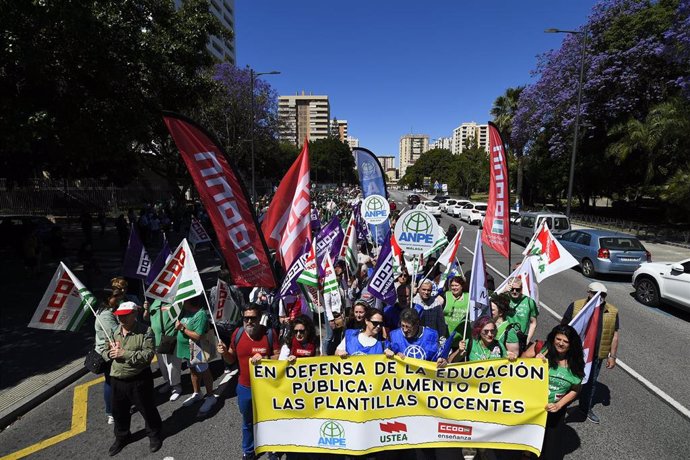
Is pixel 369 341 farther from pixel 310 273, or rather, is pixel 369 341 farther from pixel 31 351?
pixel 31 351

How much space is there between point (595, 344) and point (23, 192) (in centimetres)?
3180

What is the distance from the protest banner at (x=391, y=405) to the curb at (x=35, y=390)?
11.7 feet

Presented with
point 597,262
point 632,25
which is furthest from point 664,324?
point 632,25

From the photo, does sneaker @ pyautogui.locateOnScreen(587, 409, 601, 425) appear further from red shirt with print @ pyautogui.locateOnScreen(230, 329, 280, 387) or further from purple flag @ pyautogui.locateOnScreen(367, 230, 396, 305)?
red shirt with print @ pyautogui.locateOnScreen(230, 329, 280, 387)

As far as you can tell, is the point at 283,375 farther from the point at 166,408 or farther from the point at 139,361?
the point at 166,408

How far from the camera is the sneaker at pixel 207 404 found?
4862mm

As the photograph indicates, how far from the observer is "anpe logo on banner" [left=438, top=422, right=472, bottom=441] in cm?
357

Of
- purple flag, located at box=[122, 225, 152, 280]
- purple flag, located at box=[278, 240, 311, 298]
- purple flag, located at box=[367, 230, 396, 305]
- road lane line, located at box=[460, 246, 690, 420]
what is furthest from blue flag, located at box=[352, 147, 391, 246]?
road lane line, located at box=[460, 246, 690, 420]

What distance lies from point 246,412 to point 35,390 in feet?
11.9

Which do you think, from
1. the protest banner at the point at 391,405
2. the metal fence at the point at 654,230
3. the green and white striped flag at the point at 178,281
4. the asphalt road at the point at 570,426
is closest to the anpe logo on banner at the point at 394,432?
the protest banner at the point at 391,405

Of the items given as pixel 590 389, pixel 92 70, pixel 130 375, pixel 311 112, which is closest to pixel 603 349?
pixel 590 389

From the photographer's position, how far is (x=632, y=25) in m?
23.2

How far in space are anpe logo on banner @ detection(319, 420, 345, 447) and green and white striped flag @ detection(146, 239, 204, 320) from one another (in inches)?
79.6

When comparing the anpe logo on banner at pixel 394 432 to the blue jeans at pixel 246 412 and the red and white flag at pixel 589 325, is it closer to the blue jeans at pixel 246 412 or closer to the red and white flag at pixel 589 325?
the blue jeans at pixel 246 412
